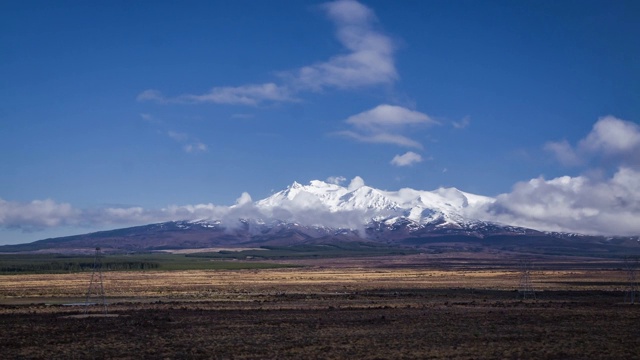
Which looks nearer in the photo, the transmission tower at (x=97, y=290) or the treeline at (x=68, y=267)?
the transmission tower at (x=97, y=290)

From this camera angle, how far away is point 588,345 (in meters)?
29.4

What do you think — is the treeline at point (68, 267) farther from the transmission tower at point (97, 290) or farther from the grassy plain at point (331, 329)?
the grassy plain at point (331, 329)

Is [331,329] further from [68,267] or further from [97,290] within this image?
[68,267]

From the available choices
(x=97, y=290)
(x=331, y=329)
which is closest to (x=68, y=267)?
(x=97, y=290)

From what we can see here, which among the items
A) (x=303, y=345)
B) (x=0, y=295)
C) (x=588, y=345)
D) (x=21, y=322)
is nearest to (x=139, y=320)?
(x=21, y=322)

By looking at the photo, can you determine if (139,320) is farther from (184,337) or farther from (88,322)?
(184,337)

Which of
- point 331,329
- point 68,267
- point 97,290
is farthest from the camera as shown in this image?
point 68,267

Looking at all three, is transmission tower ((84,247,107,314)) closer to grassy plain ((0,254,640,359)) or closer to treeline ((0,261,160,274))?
grassy plain ((0,254,640,359))

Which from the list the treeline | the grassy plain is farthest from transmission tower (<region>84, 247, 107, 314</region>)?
the treeline

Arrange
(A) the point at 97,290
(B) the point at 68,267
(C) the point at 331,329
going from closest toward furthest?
(C) the point at 331,329 < (A) the point at 97,290 < (B) the point at 68,267

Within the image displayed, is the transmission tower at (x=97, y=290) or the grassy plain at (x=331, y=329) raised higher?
the transmission tower at (x=97, y=290)

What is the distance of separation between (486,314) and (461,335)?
11.9 metres

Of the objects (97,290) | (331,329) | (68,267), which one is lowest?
(331,329)

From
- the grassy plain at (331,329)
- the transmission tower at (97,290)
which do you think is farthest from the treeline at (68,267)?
the grassy plain at (331,329)
